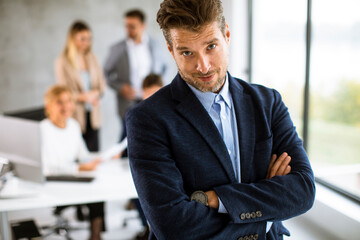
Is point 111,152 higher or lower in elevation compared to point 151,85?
lower

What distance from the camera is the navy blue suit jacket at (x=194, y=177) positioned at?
45.4 inches

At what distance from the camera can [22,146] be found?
2406 millimetres

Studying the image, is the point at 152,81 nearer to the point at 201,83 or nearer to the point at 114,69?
the point at 114,69

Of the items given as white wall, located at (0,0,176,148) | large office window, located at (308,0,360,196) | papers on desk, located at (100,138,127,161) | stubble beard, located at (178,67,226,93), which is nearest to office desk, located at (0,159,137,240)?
papers on desk, located at (100,138,127,161)

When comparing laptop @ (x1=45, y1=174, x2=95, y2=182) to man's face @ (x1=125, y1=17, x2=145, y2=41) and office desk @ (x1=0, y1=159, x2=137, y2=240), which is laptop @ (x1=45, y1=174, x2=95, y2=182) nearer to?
office desk @ (x1=0, y1=159, x2=137, y2=240)

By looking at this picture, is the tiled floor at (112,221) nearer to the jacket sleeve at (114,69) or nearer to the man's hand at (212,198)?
the jacket sleeve at (114,69)

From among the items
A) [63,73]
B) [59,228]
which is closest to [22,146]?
[59,228]

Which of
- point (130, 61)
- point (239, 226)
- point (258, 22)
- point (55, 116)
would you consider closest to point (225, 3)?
point (258, 22)

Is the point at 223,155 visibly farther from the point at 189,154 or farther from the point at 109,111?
the point at 109,111

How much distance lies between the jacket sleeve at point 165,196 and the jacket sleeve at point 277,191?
0.05 meters

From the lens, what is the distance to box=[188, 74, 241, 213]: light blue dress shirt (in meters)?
1.26

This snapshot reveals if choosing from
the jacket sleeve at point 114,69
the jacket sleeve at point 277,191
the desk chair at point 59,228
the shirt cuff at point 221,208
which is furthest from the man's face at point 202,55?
the jacket sleeve at point 114,69

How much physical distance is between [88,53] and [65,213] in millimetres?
1839

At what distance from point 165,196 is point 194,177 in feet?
0.39
